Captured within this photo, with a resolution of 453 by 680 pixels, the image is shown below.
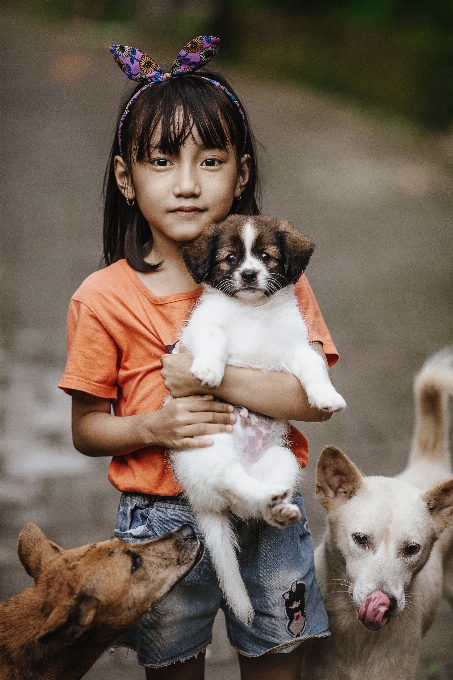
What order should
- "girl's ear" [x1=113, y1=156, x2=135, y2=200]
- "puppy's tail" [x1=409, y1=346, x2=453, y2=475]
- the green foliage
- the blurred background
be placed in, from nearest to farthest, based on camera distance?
"girl's ear" [x1=113, y1=156, x2=135, y2=200] → "puppy's tail" [x1=409, y1=346, x2=453, y2=475] → the blurred background → the green foliage

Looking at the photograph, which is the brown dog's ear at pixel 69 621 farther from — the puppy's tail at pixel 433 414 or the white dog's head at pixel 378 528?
the puppy's tail at pixel 433 414

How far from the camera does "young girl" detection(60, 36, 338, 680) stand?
2.32 meters

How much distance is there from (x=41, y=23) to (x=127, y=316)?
343 inches

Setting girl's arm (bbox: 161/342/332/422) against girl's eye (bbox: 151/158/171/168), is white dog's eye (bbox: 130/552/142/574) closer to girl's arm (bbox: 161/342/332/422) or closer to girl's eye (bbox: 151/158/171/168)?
girl's arm (bbox: 161/342/332/422)

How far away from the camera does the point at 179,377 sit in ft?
7.54

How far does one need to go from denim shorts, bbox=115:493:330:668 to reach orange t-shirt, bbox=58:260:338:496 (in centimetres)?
9

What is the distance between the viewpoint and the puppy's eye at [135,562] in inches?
89.7

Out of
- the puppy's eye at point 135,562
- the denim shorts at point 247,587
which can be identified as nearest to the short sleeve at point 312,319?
the denim shorts at point 247,587

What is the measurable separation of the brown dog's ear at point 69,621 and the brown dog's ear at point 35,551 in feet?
0.70

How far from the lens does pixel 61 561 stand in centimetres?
231

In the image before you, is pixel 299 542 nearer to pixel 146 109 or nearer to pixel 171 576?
pixel 171 576

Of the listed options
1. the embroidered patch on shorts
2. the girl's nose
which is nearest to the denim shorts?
the embroidered patch on shorts

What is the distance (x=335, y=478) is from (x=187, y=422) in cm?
64

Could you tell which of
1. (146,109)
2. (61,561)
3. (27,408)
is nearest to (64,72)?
(27,408)
